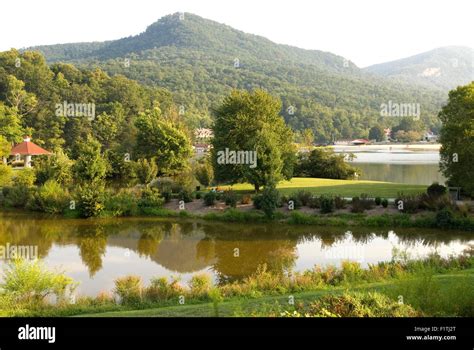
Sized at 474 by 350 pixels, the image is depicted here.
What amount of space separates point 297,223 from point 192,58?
8229 cm

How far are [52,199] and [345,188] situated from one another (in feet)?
52.3

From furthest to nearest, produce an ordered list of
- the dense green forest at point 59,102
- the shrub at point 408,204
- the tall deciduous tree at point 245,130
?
the dense green forest at point 59,102 → the tall deciduous tree at point 245,130 → the shrub at point 408,204

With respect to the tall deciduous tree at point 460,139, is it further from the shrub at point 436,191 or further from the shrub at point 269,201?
the shrub at point 269,201

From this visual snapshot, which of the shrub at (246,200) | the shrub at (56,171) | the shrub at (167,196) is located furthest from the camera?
the shrub at (56,171)

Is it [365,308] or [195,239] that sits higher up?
[365,308]

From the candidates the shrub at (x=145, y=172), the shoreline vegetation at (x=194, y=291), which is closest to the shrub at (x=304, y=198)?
the shoreline vegetation at (x=194, y=291)

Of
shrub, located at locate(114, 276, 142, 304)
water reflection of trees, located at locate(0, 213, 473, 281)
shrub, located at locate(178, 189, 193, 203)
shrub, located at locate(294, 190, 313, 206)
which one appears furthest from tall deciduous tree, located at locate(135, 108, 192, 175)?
shrub, located at locate(114, 276, 142, 304)

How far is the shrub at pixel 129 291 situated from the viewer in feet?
33.5

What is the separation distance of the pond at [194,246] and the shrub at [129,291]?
101cm

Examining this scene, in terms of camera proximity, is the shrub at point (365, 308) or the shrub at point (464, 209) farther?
the shrub at point (464, 209)

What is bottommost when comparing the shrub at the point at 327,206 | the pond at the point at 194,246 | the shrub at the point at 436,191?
the pond at the point at 194,246

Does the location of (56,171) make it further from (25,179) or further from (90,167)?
(90,167)

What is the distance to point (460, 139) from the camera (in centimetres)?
2153

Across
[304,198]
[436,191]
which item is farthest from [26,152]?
[436,191]
